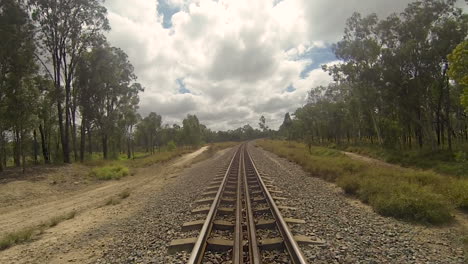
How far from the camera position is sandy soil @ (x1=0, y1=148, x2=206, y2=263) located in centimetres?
556

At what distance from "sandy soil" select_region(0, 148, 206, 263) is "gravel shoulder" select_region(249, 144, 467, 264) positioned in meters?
4.78

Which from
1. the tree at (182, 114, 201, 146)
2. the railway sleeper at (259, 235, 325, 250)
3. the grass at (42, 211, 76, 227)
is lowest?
the grass at (42, 211, 76, 227)

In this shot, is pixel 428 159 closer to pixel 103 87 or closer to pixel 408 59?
pixel 408 59

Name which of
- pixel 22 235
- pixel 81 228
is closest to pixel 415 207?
pixel 81 228

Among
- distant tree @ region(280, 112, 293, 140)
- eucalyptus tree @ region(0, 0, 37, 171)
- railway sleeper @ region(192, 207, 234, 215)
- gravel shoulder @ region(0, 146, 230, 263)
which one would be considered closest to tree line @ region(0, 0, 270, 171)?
eucalyptus tree @ region(0, 0, 37, 171)

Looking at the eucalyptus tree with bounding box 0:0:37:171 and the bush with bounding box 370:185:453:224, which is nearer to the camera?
the bush with bounding box 370:185:453:224

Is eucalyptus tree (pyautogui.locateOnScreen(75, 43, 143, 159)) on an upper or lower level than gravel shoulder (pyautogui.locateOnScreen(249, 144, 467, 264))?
upper

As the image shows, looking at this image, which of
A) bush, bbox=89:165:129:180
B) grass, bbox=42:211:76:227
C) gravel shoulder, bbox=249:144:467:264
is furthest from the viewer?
bush, bbox=89:165:129:180

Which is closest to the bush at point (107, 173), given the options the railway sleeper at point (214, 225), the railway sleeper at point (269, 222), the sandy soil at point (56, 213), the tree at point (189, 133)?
the sandy soil at point (56, 213)

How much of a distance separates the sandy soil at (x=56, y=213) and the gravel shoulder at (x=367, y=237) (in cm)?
478

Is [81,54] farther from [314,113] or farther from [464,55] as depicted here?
[314,113]

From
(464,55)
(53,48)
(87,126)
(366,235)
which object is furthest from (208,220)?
(87,126)

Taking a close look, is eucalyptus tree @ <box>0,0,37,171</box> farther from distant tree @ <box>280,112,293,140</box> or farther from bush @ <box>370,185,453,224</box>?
distant tree @ <box>280,112,293,140</box>

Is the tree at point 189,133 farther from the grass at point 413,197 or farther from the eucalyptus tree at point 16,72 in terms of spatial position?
the grass at point 413,197
